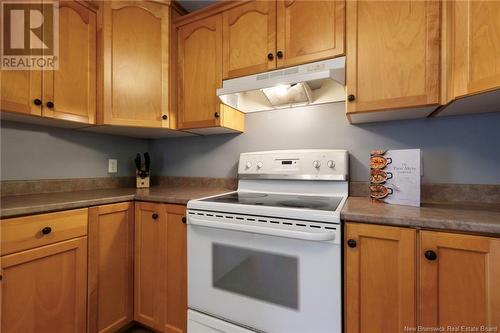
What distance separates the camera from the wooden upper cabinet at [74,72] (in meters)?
1.32

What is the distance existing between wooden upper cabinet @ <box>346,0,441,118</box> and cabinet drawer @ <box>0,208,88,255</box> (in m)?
1.51

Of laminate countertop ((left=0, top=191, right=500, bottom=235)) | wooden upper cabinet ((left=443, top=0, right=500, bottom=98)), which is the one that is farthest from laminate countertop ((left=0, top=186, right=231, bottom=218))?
wooden upper cabinet ((left=443, top=0, right=500, bottom=98))

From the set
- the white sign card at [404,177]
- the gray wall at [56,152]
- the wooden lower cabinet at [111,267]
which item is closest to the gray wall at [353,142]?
the white sign card at [404,177]

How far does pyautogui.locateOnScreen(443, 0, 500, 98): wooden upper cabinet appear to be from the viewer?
838mm

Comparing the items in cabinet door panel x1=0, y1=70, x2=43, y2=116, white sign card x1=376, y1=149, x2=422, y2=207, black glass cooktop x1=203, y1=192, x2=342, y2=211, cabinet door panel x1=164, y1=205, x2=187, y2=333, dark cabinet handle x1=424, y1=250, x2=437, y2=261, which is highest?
cabinet door panel x1=0, y1=70, x2=43, y2=116

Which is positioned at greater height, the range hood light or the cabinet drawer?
the range hood light

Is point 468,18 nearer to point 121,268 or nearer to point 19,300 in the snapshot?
point 121,268

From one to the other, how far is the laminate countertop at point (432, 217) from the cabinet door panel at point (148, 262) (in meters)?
1.04

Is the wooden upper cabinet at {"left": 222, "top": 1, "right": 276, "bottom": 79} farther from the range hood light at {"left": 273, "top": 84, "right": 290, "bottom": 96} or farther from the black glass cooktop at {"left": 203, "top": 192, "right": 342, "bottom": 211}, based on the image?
the black glass cooktop at {"left": 203, "top": 192, "right": 342, "bottom": 211}

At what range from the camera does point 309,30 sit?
1.28 meters

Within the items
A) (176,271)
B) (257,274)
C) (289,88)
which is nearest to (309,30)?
(289,88)

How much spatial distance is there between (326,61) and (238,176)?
93cm

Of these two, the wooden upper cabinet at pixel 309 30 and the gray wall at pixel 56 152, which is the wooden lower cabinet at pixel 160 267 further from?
the wooden upper cabinet at pixel 309 30

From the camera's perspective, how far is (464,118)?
1219mm
